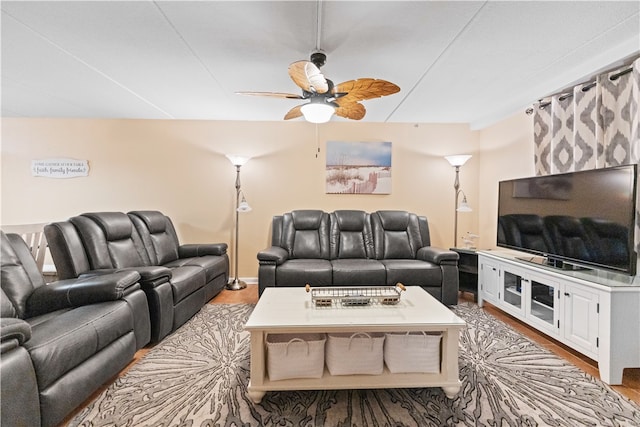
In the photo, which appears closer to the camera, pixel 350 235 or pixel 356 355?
pixel 356 355

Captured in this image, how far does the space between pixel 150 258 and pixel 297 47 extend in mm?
2627

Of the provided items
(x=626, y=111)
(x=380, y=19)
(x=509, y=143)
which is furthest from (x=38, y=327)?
(x=509, y=143)

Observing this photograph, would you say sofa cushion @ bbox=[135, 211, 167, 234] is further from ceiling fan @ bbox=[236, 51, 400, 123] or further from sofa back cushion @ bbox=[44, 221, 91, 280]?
ceiling fan @ bbox=[236, 51, 400, 123]

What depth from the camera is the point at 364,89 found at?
196cm

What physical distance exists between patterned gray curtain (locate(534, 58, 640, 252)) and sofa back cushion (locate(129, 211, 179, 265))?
4312mm

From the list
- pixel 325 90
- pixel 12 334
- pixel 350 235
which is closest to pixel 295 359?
pixel 12 334

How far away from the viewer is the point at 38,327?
1.41 m

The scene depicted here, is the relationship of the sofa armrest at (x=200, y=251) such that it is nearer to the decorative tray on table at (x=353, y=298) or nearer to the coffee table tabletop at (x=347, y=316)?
the coffee table tabletop at (x=347, y=316)

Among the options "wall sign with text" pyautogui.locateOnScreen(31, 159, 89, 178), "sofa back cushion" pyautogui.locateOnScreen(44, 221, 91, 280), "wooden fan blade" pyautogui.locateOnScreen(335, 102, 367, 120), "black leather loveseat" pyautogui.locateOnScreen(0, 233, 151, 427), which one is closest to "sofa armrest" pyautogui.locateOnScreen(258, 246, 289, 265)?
"black leather loveseat" pyautogui.locateOnScreen(0, 233, 151, 427)

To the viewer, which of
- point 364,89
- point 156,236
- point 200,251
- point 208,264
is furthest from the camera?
point 200,251

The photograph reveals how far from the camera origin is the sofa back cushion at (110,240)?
2270 millimetres

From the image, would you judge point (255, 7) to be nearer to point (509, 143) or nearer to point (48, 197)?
point (509, 143)

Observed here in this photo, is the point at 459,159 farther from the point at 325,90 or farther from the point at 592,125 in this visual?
the point at 325,90

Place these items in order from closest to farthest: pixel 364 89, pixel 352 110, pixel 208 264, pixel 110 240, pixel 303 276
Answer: pixel 364 89, pixel 352 110, pixel 110 240, pixel 303 276, pixel 208 264
